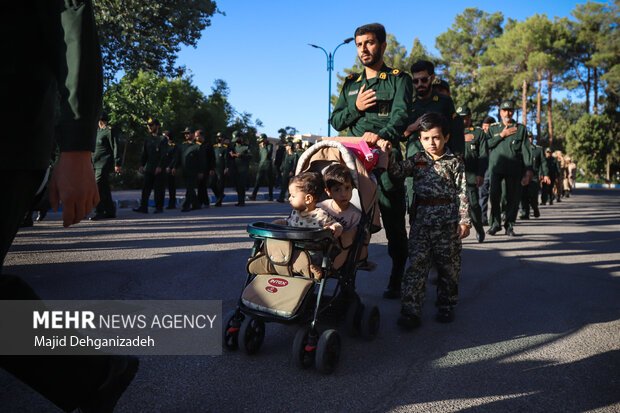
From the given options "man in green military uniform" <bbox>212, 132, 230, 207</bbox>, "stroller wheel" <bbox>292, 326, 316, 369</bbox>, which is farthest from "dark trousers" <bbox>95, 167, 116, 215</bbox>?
"stroller wheel" <bbox>292, 326, 316, 369</bbox>

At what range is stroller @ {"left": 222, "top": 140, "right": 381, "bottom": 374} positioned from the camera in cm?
280

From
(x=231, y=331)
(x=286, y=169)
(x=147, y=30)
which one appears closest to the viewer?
(x=231, y=331)

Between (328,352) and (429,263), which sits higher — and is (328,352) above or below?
below

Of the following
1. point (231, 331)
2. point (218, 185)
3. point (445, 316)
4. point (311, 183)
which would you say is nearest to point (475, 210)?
point (445, 316)

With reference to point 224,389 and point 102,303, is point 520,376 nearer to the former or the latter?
point 224,389

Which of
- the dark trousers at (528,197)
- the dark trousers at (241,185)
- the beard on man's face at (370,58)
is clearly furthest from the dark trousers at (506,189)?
the dark trousers at (241,185)

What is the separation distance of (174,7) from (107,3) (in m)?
3.64

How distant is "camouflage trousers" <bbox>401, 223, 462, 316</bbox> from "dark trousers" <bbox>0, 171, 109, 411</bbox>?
97.5 inches

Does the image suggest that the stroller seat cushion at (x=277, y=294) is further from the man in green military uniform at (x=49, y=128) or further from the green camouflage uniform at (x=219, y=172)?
the green camouflage uniform at (x=219, y=172)

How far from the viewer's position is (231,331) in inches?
119

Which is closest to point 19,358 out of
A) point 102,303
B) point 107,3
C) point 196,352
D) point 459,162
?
point 196,352

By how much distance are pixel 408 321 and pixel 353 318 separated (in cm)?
50

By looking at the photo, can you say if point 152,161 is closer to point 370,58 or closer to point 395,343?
point 370,58

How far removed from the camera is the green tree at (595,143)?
4847cm
